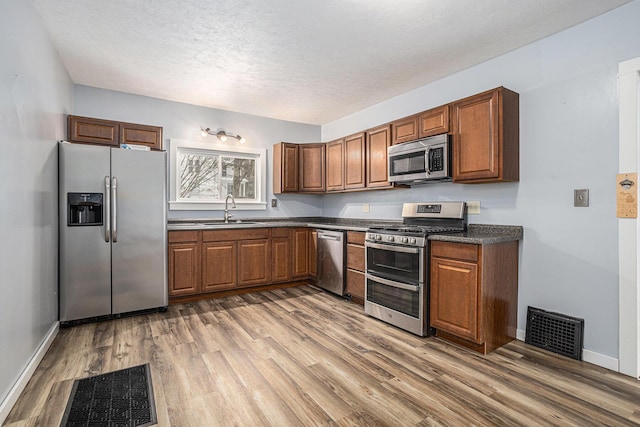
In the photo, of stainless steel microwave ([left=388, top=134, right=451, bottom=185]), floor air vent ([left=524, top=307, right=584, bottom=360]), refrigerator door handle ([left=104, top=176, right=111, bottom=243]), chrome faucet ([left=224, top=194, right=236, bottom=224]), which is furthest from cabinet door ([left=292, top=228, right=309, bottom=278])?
floor air vent ([left=524, top=307, right=584, bottom=360])

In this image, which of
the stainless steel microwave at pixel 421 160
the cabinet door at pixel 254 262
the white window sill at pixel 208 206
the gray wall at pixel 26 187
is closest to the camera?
the gray wall at pixel 26 187

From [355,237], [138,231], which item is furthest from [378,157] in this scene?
[138,231]

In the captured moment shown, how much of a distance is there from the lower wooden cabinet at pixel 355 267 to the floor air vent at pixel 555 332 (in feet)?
5.28

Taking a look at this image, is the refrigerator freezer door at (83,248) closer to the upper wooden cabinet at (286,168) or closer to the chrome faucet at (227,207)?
the chrome faucet at (227,207)

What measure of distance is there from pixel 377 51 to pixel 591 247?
234cm

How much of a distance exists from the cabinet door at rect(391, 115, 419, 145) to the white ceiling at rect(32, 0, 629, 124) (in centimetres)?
47

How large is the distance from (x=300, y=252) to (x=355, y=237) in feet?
3.43

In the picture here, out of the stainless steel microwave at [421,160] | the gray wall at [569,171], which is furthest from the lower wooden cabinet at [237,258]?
the gray wall at [569,171]

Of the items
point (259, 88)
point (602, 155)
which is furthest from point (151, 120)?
point (602, 155)

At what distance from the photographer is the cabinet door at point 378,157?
3770mm

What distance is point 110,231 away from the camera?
312cm

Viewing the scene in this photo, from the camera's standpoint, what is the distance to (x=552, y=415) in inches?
67.4

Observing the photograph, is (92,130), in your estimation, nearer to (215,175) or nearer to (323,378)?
(215,175)

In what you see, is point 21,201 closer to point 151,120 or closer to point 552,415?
point 151,120
